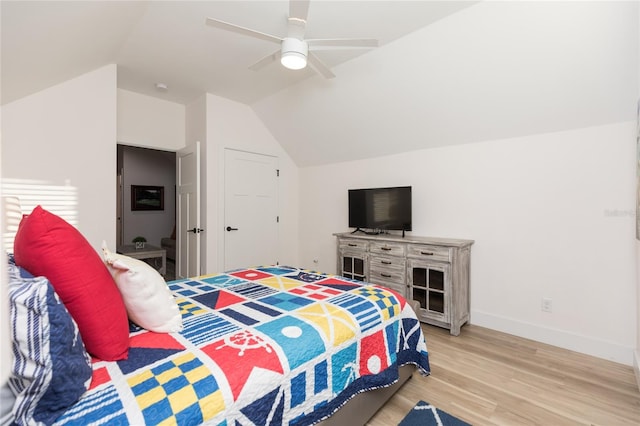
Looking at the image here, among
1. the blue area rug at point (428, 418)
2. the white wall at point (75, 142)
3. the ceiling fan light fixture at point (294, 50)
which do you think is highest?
the ceiling fan light fixture at point (294, 50)

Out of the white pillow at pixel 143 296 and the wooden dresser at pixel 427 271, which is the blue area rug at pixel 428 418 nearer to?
the wooden dresser at pixel 427 271

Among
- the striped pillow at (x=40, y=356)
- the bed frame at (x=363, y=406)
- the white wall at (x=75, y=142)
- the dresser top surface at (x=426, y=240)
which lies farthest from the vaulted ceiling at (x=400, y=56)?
the bed frame at (x=363, y=406)

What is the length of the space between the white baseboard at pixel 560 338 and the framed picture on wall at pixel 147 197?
6429 mm

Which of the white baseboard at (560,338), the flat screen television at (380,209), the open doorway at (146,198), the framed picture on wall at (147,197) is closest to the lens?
the white baseboard at (560,338)

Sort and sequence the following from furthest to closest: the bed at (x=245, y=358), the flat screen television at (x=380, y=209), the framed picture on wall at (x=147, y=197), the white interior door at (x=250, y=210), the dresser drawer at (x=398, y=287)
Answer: the framed picture on wall at (x=147, y=197)
the white interior door at (x=250, y=210)
the flat screen television at (x=380, y=209)
the dresser drawer at (x=398, y=287)
the bed at (x=245, y=358)

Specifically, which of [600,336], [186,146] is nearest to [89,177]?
[186,146]

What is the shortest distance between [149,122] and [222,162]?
1.08 metres

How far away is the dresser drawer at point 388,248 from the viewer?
333 cm

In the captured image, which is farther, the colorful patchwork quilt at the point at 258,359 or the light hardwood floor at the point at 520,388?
the light hardwood floor at the point at 520,388

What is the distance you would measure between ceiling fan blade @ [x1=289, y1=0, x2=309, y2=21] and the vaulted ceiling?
0.46 m

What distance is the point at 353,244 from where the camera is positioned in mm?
3789

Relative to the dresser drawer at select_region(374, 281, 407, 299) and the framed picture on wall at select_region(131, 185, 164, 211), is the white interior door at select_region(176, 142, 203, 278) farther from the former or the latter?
the framed picture on wall at select_region(131, 185, 164, 211)

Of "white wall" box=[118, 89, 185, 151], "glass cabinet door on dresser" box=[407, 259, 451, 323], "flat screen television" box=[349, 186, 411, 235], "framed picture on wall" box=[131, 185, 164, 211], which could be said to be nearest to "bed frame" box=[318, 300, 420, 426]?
"glass cabinet door on dresser" box=[407, 259, 451, 323]

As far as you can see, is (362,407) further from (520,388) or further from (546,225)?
(546,225)
